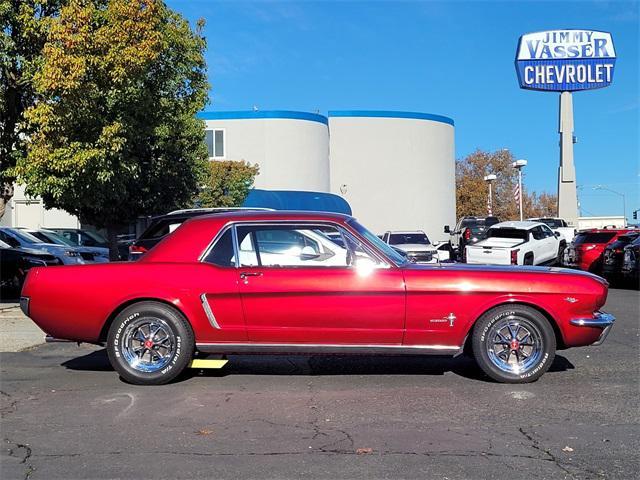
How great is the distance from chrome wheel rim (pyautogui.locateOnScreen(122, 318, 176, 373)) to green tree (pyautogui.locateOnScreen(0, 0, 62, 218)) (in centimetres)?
588

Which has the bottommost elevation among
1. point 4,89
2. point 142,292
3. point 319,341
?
point 319,341

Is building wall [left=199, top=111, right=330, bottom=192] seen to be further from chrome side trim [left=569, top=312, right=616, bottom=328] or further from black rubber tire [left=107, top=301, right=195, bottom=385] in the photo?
chrome side trim [left=569, top=312, right=616, bottom=328]

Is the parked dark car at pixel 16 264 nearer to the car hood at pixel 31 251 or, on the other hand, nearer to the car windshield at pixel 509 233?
the car hood at pixel 31 251

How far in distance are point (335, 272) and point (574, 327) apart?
2.30 meters

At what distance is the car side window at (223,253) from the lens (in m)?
6.27

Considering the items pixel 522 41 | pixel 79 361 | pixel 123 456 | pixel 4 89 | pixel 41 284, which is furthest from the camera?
pixel 522 41

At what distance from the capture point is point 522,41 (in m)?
35.0

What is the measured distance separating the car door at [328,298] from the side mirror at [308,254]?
0.02 metres

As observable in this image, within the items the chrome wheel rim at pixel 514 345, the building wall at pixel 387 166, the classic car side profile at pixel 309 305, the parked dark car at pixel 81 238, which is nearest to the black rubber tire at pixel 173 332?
the classic car side profile at pixel 309 305

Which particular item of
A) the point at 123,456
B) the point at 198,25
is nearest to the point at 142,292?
the point at 123,456

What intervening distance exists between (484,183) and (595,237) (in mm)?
40314

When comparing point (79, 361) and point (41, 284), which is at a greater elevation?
point (41, 284)

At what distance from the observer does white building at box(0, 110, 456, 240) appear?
3284 cm

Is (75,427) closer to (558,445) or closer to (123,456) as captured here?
(123,456)
